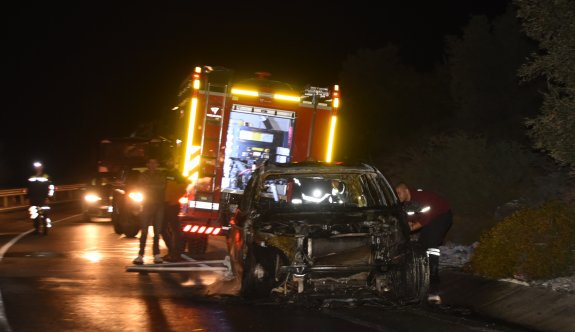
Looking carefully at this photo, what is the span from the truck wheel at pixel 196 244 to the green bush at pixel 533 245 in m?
5.98

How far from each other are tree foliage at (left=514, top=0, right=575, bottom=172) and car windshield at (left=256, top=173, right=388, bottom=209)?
233cm

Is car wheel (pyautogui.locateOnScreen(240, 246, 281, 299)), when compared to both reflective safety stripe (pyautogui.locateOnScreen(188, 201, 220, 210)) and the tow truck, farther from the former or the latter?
reflective safety stripe (pyautogui.locateOnScreen(188, 201, 220, 210))

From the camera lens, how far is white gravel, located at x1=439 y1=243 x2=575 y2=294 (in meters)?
9.94

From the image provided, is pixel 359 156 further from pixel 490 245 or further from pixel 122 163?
pixel 490 245

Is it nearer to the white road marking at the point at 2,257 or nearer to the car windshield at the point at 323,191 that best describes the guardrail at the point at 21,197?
the white road marking at the point at 2,257

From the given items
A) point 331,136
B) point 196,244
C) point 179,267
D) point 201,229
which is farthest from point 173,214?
point 331,136

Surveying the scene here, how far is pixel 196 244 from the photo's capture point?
51.5ft

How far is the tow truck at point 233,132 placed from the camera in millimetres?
15469

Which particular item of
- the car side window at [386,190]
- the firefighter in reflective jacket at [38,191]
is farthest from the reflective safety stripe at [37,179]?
the car side window at [386,190]

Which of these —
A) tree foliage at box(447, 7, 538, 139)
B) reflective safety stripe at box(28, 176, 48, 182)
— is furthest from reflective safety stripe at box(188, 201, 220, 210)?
tree foliage at box(447, 7, 538, 139)

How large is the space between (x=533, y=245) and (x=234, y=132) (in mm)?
7040

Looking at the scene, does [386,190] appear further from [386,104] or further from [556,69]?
[386,104]

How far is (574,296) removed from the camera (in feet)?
30.8

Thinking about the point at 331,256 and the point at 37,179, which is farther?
the point at 37,179
